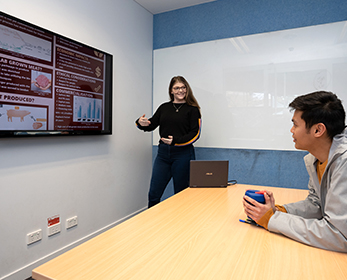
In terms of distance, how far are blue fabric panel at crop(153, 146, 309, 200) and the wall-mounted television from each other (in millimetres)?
1476

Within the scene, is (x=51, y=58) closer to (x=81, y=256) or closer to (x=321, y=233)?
(x=81, y=256)

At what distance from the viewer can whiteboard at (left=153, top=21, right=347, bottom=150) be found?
267cm

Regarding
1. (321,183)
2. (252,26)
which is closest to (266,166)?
(252,26)

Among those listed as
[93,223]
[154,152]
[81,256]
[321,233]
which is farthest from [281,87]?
[81,256]

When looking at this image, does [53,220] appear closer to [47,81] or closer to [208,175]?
[47,81]

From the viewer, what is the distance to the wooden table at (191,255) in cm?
76

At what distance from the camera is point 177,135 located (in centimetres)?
262

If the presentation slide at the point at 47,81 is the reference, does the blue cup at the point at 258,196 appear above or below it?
below

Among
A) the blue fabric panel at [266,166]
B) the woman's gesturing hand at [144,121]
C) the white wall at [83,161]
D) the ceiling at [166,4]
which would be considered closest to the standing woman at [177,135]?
the woman's gesturing hand at [144,121]

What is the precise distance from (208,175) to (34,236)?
4.72 feet

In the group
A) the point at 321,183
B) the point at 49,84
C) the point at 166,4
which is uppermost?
the point at 166,4

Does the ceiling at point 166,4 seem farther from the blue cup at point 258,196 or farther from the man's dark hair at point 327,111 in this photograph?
the blue cup at point 258,196

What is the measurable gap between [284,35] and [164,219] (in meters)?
2.56

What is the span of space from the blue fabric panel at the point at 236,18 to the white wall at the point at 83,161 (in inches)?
11.1
